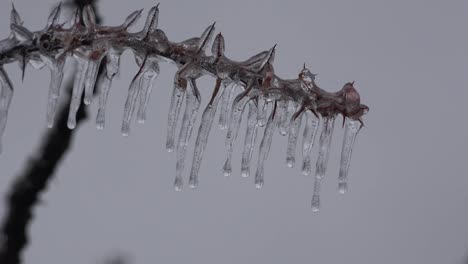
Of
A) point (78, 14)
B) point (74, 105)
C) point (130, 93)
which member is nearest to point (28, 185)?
point (74, 105)

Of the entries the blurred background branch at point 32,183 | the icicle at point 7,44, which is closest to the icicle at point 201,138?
the icicle at point 7,44

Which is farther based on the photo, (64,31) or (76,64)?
(76,64)

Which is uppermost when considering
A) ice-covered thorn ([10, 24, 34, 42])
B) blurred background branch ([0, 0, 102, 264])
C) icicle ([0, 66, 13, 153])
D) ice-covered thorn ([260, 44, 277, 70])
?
ice-covered thorn ([260, 44, 277, 70])

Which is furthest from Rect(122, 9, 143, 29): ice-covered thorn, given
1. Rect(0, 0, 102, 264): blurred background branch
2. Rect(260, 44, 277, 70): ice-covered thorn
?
Rect(0, 0, 102, 264): blurred background branch

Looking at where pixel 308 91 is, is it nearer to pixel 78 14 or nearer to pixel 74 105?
pixel 78 14

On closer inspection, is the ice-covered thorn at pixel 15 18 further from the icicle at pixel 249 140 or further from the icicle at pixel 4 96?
the icicle at pixel 249 140

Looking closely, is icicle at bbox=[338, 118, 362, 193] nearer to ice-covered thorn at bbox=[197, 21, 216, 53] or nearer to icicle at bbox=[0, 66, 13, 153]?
ice-covered thorn at bbox=[197, 21, 216, 53]
